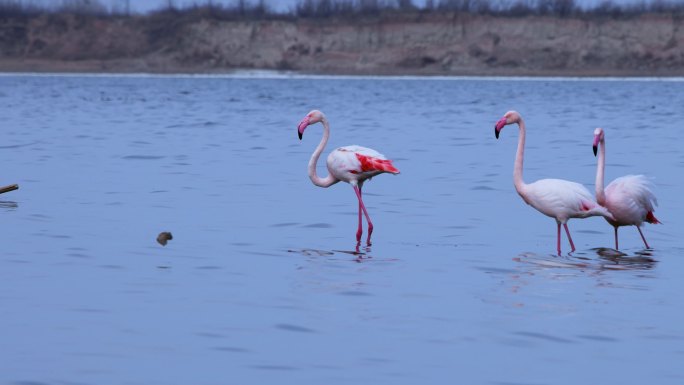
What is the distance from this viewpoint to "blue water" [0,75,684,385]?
7410 millimetres

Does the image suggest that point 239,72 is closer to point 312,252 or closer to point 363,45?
point 363,45

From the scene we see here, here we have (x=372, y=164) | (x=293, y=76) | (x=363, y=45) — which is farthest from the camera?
(x=363, y=45)

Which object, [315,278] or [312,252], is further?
[312,252]

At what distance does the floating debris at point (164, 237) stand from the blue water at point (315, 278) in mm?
138

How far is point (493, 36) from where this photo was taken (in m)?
103

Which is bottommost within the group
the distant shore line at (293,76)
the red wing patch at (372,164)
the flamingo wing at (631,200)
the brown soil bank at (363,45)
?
the distant shore line at (293,76)

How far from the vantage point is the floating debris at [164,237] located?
454 inches

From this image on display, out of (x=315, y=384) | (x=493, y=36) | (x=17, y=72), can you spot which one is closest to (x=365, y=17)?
(x=493, y=36)

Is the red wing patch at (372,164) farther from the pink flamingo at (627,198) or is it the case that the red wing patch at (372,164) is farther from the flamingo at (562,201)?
the pink flamingo at (627,198)

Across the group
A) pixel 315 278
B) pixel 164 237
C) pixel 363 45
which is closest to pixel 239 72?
pixel 363 45

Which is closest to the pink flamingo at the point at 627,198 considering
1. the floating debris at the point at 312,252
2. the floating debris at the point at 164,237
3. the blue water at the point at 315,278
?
the blue water at the point at 315,278

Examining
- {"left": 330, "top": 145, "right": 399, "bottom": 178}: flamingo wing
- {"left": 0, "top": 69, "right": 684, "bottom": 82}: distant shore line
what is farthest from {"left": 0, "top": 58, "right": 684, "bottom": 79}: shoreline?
{"left": 330, "top": 145, "right": 399, "bottom": 178}: flamingo wing

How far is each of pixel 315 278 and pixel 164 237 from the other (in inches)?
81.3

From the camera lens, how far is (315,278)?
10016 mm
